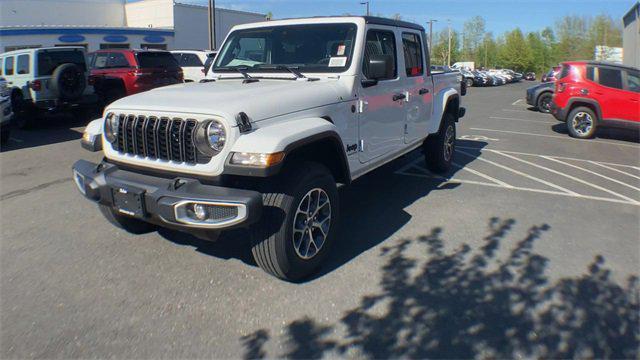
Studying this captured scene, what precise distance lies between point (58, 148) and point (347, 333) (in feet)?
27.9

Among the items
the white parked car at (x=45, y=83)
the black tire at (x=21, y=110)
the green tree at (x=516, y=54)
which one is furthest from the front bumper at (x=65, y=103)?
the green tree at (x=516, y=54)

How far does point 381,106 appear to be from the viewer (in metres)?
4.83

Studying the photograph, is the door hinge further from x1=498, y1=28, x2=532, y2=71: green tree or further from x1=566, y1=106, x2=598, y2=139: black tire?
x1=498, y1=28, x2=532, y2=71: green tree

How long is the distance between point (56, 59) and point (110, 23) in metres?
30.1

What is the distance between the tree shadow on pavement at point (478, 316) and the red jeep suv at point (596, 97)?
8413 mm

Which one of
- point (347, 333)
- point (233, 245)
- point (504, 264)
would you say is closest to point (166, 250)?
point (233, 245)

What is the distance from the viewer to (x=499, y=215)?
17.7ft

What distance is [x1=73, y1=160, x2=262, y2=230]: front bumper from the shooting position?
3.07 m

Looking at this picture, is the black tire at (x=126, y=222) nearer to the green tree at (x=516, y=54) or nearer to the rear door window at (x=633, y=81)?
the rear door window at (x=633, y=81)

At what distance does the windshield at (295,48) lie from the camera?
4.48m

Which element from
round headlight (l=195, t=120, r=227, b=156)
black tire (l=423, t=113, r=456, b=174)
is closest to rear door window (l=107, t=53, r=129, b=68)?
black tire (l=423, t=113, r=456, b=174)

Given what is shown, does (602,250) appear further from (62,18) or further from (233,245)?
(62,18)

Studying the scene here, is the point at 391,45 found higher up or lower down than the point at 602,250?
higher up

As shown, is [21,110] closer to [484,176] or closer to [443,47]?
[484,176]
